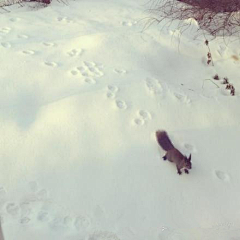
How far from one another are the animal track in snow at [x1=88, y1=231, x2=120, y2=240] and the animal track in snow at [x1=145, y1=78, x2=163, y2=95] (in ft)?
4.38

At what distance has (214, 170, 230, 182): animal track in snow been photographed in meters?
2.58

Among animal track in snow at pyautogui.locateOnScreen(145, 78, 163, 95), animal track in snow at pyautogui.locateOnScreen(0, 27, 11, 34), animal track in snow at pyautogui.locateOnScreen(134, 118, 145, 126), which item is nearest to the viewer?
animal track in snow at pyautogui.locateOnScreen(134, 118, 145, 126)

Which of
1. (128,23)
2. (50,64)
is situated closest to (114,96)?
(50,64)

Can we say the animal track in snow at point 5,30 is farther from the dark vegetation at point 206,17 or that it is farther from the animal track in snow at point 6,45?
the dark vegetation at point 206,17

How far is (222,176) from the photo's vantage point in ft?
8.54

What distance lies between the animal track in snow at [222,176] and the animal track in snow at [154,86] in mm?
854

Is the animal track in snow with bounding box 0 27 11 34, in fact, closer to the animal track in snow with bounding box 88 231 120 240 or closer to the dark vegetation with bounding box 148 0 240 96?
the dark vegetation with bounding box 148 0 240 96

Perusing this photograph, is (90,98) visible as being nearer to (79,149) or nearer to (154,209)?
(79,149)

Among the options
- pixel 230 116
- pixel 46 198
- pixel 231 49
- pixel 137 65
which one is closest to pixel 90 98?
pixel 137 65

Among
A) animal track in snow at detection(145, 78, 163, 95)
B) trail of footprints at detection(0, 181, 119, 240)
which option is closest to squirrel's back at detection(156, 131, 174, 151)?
animal track in snow at detection(145, 78, 163, 95)

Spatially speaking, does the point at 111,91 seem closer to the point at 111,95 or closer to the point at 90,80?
the point at 111,95

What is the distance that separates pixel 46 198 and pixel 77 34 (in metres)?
1.99

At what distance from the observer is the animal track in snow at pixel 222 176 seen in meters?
2.58

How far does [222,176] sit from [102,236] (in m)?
0.97
